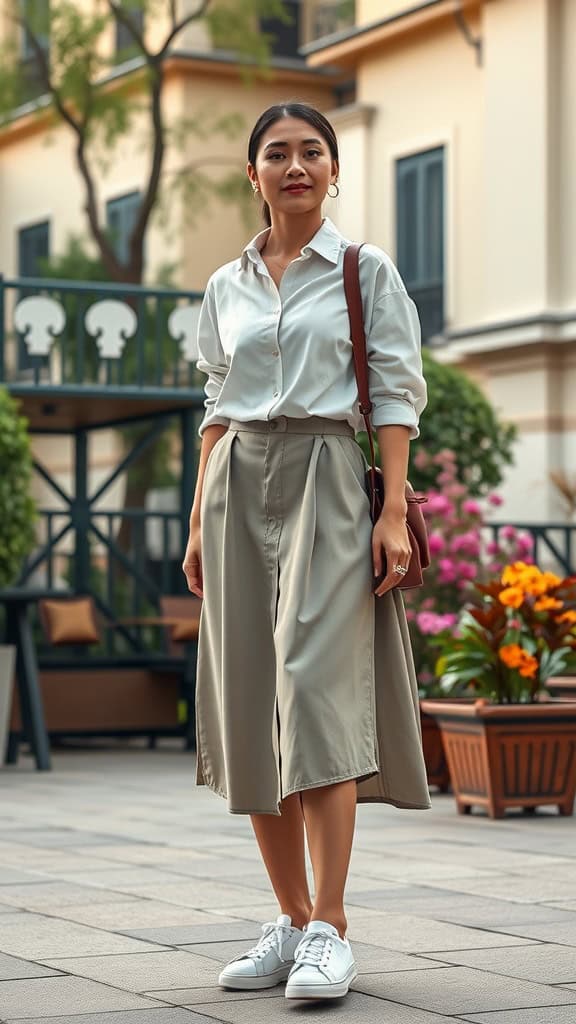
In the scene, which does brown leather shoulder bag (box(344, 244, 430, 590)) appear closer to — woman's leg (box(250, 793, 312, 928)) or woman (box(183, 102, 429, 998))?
woman (box(183, 102, 429, 998))

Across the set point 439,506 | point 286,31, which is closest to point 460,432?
point 439,506

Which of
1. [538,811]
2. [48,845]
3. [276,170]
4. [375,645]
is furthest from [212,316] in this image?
[538,811]

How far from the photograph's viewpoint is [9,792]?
32.1ft

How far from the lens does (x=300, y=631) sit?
424 centimetres

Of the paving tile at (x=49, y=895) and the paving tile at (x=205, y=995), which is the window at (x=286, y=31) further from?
the paving tile at (x=205, y=995)

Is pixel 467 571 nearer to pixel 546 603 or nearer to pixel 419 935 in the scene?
pixel 546 603

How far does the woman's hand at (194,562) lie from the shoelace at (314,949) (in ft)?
2.77

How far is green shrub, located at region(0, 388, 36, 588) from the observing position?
34.5ft

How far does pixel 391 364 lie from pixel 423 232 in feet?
54.8

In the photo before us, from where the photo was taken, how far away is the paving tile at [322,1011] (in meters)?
3.96

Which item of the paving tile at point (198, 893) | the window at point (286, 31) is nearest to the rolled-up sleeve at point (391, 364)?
the paving tile at point (198, 893)

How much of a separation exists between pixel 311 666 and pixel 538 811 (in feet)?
14.9

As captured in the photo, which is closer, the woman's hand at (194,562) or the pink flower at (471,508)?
the woman's hand at (194,562)

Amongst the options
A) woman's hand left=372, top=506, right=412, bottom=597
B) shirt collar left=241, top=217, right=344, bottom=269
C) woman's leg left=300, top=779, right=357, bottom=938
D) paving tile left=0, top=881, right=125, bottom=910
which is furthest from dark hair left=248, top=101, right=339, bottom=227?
paving tile left=0, top=881, right=125, bottom=910
